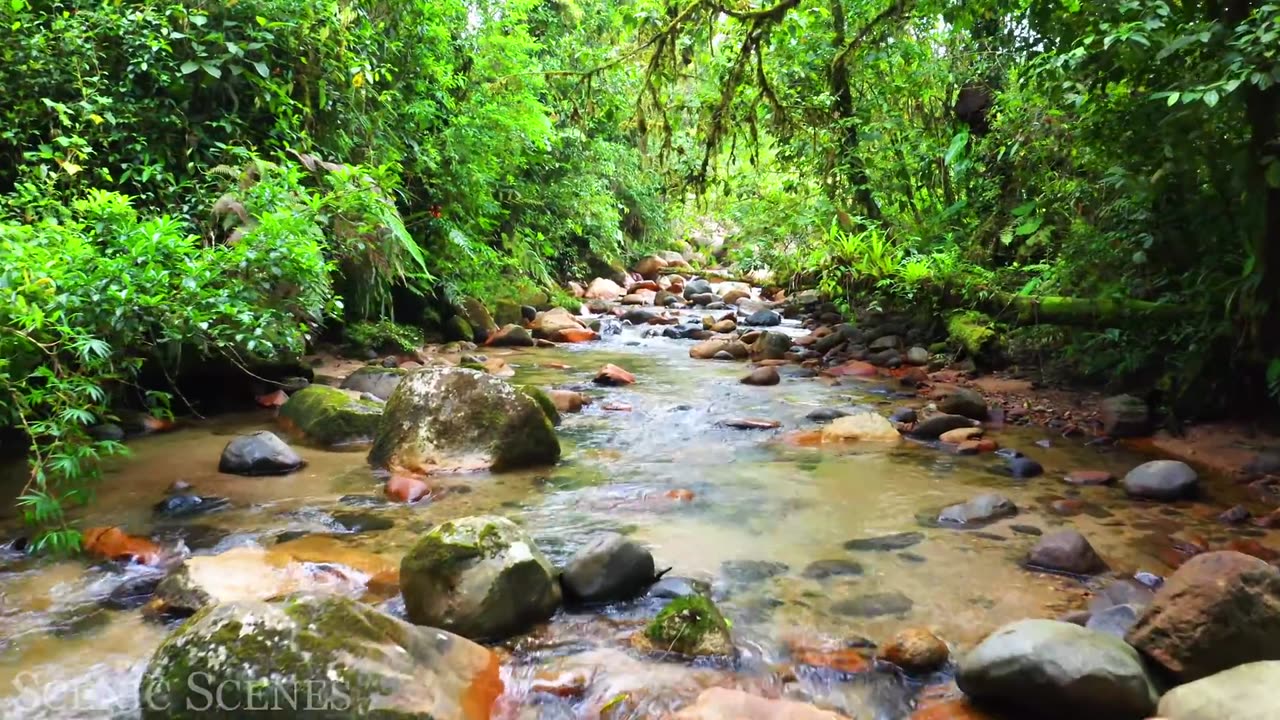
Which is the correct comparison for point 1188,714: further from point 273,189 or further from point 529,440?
point 273,189

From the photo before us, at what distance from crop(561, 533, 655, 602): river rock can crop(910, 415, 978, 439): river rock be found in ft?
11.3

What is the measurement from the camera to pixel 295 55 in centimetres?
729

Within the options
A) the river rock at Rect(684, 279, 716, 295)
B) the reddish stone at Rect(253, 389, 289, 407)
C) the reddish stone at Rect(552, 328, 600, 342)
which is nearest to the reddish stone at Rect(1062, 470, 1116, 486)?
the reddish stone at Rect(253, 389, 289, 407)

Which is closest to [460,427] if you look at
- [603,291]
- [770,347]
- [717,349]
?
[717,349]

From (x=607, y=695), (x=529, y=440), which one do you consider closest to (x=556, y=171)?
(x=529, y=440)

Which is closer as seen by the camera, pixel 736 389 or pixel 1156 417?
pixel 1156 417

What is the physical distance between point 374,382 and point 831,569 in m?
4.81

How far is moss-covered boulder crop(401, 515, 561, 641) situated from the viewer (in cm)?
306

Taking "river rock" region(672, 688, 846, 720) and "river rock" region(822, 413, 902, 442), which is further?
"river rock" region(822, 413, 902, 442)

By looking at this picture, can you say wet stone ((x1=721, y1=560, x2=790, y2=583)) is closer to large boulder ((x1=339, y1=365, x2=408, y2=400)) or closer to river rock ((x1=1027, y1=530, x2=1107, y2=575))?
river rock ((x1=1027, y1=530, x2=1107, y2=575))

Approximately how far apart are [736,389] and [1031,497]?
373 cm

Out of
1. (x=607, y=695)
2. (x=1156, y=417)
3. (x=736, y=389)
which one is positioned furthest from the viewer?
(x=736, y=389)

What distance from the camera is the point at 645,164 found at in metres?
11.1

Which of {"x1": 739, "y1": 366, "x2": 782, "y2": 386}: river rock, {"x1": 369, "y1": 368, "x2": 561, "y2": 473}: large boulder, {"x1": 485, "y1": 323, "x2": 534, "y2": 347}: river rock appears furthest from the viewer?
{"x1": 485, "y1": 323, "x2": 534, "y2": 347}: river rock
